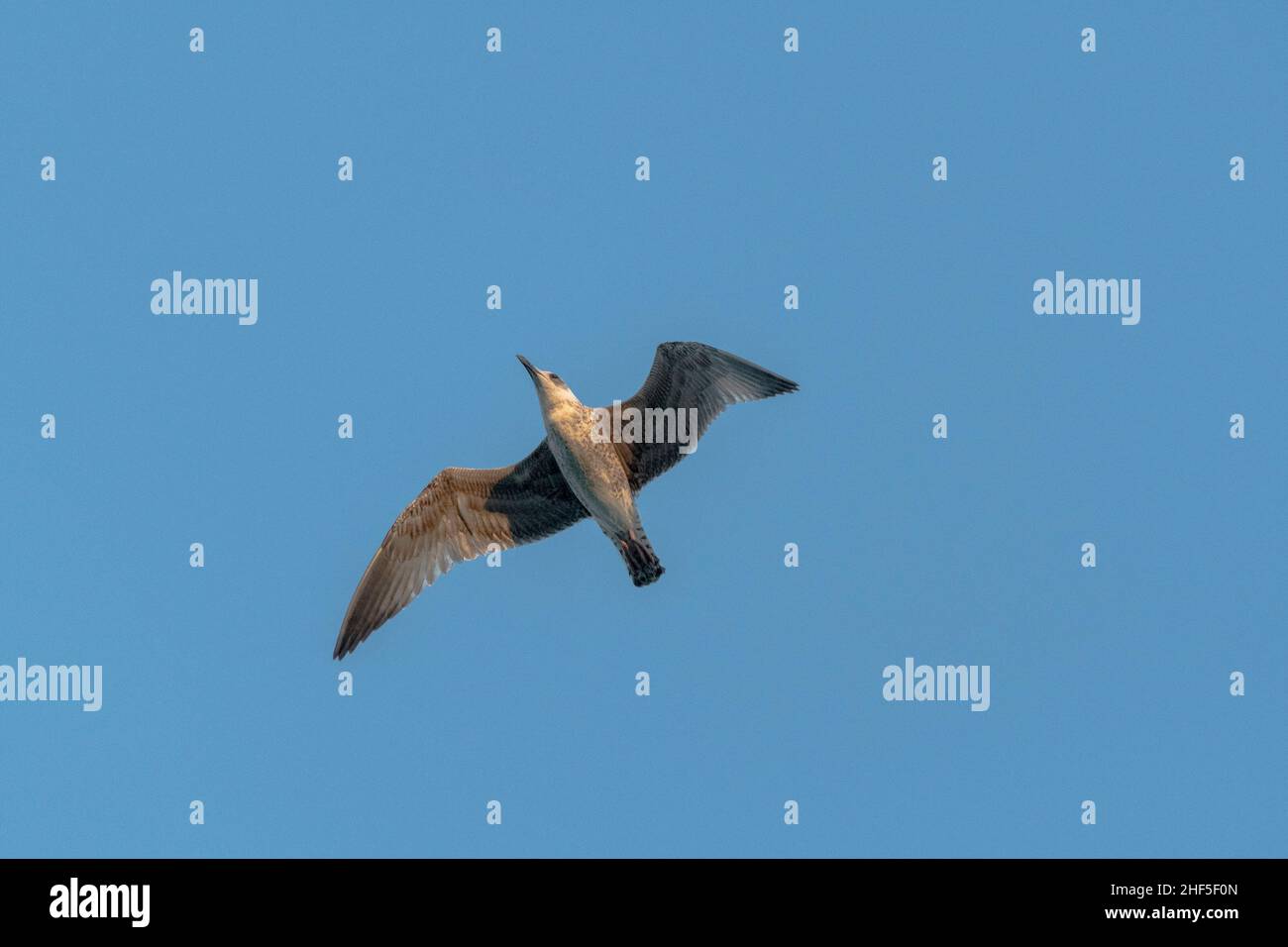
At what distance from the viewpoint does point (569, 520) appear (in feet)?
56.0

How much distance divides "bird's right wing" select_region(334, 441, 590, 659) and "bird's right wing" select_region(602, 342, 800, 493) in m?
1.21

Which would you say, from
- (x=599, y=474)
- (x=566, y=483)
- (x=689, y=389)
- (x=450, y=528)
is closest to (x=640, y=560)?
(x=599, y=474)

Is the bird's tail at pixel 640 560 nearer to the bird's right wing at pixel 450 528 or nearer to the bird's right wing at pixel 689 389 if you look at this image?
the bird's right wing at pixel 689 389

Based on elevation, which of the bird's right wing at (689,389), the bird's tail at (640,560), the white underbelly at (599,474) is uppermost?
the bird's right wing at (689,389)

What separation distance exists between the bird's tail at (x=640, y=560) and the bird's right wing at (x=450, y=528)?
1169 millimetres

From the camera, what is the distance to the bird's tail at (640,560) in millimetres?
15883

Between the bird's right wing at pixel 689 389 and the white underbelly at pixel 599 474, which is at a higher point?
the bird's right wing at pixel 689 389

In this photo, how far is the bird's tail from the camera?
52.1 ft

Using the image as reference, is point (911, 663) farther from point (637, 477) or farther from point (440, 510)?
point (440, 510)

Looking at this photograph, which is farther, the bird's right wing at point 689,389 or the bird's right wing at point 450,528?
the bird's right wing at point 450,528

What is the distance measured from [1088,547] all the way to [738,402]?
20.7 ft

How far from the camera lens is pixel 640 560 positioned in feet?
52.2

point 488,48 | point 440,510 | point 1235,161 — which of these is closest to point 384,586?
point 440,510

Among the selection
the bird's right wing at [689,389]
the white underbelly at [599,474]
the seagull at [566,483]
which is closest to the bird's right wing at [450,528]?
the seagull at [566,483]
